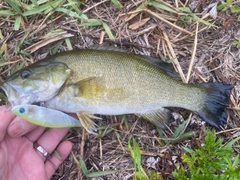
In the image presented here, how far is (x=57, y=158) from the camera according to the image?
149 inches

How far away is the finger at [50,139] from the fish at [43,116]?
35 cm

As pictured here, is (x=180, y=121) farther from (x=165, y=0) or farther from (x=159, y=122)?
(x=165, y=0)

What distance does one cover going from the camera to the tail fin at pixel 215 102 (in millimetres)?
3658

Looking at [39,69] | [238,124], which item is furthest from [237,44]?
[39,69]

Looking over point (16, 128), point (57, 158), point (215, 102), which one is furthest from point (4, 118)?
point (215, 102)

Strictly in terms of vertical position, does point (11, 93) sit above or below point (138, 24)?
below

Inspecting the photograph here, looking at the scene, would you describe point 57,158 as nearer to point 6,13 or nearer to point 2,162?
point 2,162

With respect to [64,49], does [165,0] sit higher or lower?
higher

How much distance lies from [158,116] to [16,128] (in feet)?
4.66

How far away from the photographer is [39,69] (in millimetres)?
3416

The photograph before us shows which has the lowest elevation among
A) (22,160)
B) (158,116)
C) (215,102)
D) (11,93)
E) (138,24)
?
(22,160)

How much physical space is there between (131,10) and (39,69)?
1258 millimetres

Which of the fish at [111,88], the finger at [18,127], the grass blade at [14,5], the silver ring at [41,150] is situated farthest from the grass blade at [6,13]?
the silver ring at [41,150]

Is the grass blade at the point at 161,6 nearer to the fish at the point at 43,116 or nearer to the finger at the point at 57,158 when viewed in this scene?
the fish at the point at 43,116
